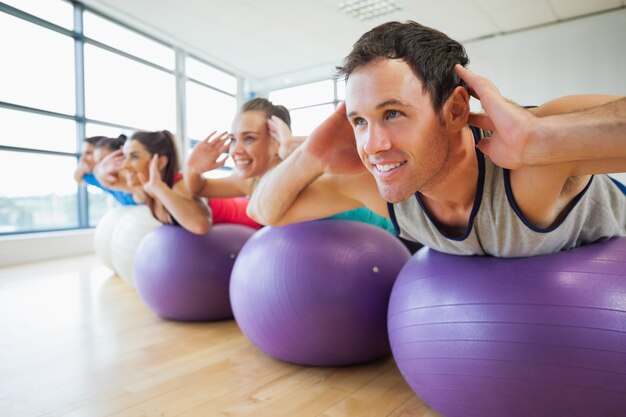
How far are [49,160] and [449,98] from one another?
525cm

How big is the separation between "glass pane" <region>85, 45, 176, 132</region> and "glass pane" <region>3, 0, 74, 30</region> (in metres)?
0.35

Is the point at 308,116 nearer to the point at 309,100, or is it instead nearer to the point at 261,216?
the point at 309,100

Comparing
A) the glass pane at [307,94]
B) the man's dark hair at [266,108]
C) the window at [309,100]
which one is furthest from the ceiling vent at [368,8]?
the man's dark hair at [266,108]

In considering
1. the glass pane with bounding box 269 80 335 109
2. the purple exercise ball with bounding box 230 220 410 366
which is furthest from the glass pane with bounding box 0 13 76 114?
the purple exercise ball with bounding box 230 220 410 366

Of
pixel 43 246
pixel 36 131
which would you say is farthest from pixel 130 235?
pixel 36 131

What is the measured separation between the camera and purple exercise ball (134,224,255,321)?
85.6 inches

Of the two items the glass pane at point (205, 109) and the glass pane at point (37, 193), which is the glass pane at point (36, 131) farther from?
the glass pane at point (205, 109)

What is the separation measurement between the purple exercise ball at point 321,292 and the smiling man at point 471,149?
425 millimetres

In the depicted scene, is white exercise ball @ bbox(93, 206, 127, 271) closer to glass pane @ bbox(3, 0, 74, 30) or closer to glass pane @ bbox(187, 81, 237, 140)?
glass pane @ bbox(3, 0, 74, 30)

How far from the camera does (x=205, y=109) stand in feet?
25.1

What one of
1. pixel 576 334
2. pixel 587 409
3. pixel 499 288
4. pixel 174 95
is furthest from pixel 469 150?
pixel 174 95

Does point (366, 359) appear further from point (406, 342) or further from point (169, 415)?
point (169, 415)

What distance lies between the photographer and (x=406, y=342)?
4.06 ft

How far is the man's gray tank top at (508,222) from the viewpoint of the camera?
40.8 inches
